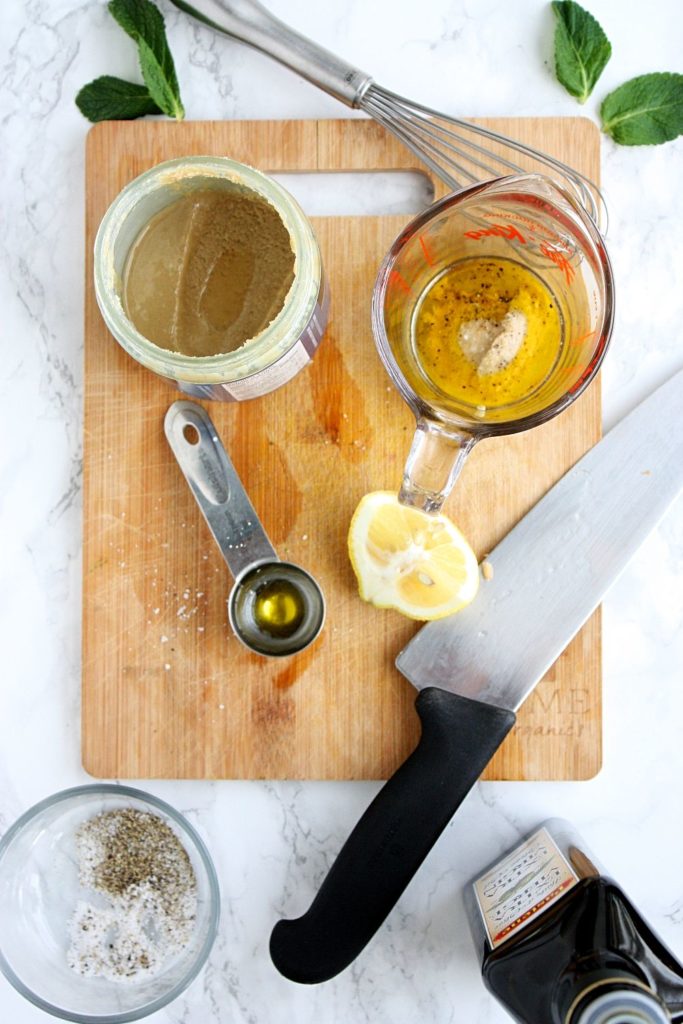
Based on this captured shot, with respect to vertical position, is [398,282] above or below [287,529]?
above

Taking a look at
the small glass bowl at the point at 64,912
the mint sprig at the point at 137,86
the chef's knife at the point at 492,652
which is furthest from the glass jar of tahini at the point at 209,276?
the small glass bowl at the point at 64,912

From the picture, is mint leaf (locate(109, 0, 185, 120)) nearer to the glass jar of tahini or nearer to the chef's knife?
the glass jar of tahini

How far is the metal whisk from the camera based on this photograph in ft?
2.53

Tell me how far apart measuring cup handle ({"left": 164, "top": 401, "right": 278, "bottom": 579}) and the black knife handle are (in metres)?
0.22

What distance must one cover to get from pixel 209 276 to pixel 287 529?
238 millimetres

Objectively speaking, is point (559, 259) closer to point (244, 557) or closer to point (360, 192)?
point (360, 192)

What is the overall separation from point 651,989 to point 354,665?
0.35m

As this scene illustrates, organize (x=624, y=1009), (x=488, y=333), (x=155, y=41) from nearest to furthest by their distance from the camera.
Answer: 1. (x=624, y=1009)
2. (x=488, y=333)
3. (x=155, y=41)

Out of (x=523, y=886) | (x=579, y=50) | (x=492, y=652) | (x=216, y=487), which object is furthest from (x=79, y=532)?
(x=579, y=50)

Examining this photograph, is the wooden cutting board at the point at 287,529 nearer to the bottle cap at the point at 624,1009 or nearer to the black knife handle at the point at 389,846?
the black knife handle at the point at 389,846

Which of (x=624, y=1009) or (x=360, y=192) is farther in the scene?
(x=360, y=192)

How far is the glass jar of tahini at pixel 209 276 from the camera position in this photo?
2.15ft

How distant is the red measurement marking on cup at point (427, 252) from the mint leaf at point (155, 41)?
0.28 metres

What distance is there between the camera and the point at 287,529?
0.80 metres
